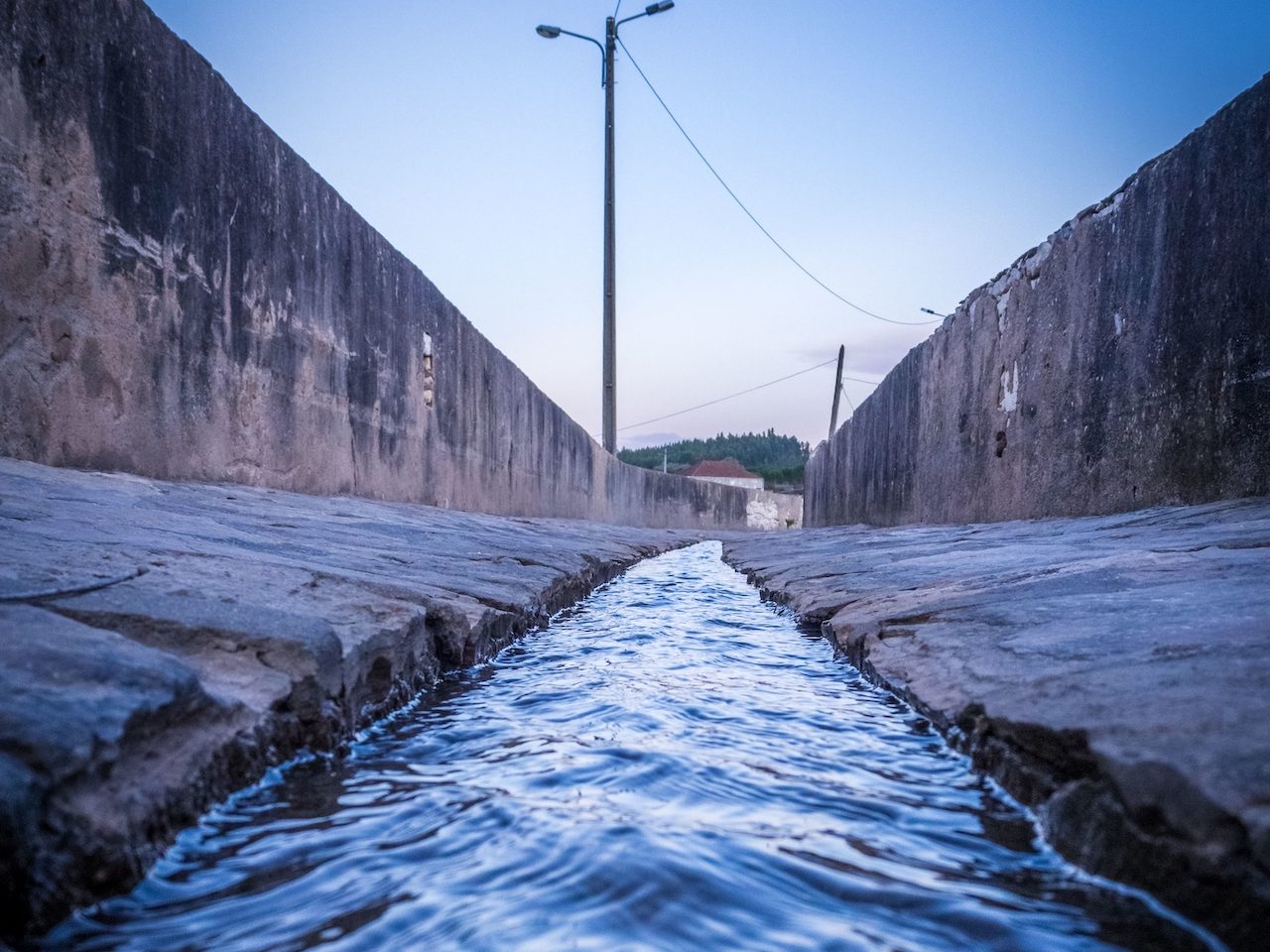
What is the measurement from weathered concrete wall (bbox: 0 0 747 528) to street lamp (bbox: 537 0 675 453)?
10.1 metres

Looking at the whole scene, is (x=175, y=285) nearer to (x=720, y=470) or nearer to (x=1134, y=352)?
(x=1134, y=352)

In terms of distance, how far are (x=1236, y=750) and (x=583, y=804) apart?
2.80ft

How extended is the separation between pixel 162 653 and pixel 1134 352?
436cm

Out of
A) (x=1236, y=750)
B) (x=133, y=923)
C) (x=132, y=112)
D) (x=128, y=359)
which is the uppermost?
(x=132, y=112)

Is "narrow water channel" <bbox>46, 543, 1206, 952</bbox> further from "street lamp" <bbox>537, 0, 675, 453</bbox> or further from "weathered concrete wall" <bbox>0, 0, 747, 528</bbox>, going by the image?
"street lamp" <bbox>537, 0, 675, 453</bbox>

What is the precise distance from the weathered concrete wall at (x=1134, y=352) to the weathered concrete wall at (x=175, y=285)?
166 inches

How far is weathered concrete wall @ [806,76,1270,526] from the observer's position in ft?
11.5

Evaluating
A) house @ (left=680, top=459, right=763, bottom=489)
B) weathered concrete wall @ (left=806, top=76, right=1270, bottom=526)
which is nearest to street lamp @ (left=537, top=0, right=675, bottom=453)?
weathered concrete wall @ (left=806, top=76, right=1270, bottom=526)

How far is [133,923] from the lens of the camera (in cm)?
96

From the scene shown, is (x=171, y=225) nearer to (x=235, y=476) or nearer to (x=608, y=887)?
(x=235, y=476)

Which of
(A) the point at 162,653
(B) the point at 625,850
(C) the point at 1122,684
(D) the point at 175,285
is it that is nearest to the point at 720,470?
(D) the point at 175,285

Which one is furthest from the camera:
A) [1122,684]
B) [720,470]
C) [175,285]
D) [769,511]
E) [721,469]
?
[721,469]

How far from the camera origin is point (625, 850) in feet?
Result: 3.88

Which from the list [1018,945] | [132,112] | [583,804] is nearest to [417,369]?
[132,112]
